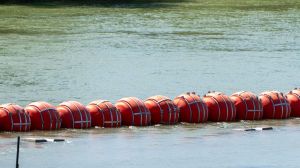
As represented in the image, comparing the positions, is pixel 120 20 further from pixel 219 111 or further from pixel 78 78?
pixel 219 111

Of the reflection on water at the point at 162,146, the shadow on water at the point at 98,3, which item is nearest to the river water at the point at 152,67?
the reflection on water at the point at 162,146

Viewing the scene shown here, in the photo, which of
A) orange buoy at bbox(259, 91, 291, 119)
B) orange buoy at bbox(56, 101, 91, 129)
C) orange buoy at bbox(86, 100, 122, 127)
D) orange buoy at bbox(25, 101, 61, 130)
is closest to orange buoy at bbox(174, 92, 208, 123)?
orange buoy at bbox(86, 100, 122, 127)

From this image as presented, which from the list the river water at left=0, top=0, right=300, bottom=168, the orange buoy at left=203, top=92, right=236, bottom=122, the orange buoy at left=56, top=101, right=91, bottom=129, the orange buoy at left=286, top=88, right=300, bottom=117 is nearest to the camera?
the river water at left=0, top=0, right=300, bottom=168

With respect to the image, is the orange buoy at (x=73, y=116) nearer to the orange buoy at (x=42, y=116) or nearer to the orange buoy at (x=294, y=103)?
the orange buoy at (x=42, y=116)

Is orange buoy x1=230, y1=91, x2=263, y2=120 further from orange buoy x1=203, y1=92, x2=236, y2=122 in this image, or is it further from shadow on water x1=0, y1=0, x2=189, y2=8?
shadow on water x1=0, y1=0, x2=189, y2=8

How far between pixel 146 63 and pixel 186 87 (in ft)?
30.8

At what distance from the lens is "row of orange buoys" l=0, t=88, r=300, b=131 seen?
39.8 meters

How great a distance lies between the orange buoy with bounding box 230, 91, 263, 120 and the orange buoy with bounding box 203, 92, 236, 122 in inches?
23.2

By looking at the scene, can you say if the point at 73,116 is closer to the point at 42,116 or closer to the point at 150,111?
the point at 42,116

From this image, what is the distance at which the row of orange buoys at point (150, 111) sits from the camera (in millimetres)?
39844

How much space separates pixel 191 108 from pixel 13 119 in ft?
26.3

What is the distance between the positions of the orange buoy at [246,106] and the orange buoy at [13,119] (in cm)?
996

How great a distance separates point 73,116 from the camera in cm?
4056

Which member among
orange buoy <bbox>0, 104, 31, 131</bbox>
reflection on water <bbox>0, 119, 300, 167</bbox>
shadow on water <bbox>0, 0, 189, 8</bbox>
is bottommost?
reflection on water <bbox>0, 119, 300, 167</bbox>
